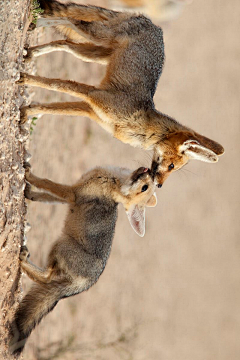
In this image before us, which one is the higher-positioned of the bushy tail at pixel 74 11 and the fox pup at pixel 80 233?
the bushy tail at pixel 74 11

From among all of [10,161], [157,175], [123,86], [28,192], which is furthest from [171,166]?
[10,161]

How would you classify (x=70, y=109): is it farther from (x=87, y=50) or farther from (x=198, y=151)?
(x=198, y=151)

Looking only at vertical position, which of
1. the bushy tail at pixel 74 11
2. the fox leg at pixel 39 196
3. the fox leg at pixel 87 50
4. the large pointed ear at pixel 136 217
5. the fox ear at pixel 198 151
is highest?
the bushy tail at pixel 74 11

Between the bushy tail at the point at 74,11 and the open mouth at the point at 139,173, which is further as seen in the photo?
the open mouth at the point at 139,173

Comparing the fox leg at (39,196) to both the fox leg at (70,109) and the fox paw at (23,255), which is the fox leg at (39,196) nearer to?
the fox paw at (23,255)

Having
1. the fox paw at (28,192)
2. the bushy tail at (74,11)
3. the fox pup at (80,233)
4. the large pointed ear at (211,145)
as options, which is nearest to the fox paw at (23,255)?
the fox pup at (80,233)

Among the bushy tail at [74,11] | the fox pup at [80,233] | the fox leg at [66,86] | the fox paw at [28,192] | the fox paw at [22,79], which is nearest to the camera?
the fox pup at [80,233]
